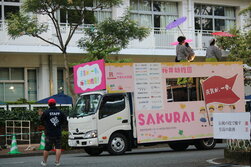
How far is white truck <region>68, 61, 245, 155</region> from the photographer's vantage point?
18.0 metres

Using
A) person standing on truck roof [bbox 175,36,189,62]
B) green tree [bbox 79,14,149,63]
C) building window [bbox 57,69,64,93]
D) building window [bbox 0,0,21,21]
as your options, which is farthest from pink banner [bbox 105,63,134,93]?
building window [bbox 57,69,64,93]

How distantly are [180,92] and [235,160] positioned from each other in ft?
20.8

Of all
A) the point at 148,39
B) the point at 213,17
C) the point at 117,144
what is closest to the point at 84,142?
the point at 117,144

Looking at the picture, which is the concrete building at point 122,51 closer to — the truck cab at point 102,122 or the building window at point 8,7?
the building window at point 8,7

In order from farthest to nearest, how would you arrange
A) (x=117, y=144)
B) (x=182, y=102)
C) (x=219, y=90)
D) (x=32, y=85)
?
1. (x=32, y=85)
2. (x=219, y=90)
3. (x=182, y=102)
4. (x=117, y=144)

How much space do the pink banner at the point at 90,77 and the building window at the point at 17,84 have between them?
12.6m

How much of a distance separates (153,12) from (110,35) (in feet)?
31.9

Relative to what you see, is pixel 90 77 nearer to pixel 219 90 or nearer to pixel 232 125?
pixel 219 90

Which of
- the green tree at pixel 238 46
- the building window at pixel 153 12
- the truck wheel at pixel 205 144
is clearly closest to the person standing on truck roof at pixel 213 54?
the truck wheel at pixel 205 144

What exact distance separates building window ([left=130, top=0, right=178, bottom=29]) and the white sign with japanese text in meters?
22.0

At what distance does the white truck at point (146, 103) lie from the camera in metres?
18.0

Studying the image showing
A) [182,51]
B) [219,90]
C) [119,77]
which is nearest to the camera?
[119,77]

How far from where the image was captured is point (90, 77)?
60.6 ft

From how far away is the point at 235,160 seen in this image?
503 inches
